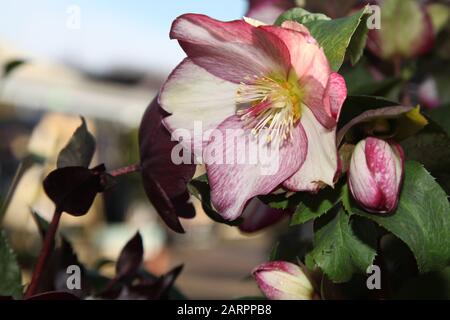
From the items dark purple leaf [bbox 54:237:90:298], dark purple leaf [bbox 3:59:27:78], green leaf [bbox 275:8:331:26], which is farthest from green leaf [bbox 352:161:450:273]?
dark purple leaf [bbox 3:59:27:78]

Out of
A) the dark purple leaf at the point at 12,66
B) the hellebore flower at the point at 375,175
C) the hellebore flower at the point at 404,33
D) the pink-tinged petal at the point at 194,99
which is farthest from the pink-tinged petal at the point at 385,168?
the dark purple leaf at the point at 12,66

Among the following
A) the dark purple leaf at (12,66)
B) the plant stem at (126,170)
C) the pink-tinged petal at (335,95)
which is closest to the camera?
the pink-tinged petal at (335,95)

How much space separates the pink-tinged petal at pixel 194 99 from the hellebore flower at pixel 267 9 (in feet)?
0.71

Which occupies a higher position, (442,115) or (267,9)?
(267,9)

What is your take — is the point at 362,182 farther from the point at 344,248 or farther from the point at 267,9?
the point at 267,9

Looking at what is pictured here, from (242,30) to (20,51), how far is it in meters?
4.05

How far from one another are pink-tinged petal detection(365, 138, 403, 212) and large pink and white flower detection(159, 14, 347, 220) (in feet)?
0.07

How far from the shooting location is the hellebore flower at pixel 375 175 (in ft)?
1.28

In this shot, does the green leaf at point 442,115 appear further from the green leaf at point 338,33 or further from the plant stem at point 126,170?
the plant stem at point 126,170

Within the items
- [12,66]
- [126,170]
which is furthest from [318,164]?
[12,66]

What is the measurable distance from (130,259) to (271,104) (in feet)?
0.65

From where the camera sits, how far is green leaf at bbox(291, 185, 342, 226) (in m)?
0.42

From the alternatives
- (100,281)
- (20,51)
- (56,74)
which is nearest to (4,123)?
(56,74)

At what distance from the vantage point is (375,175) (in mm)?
391
